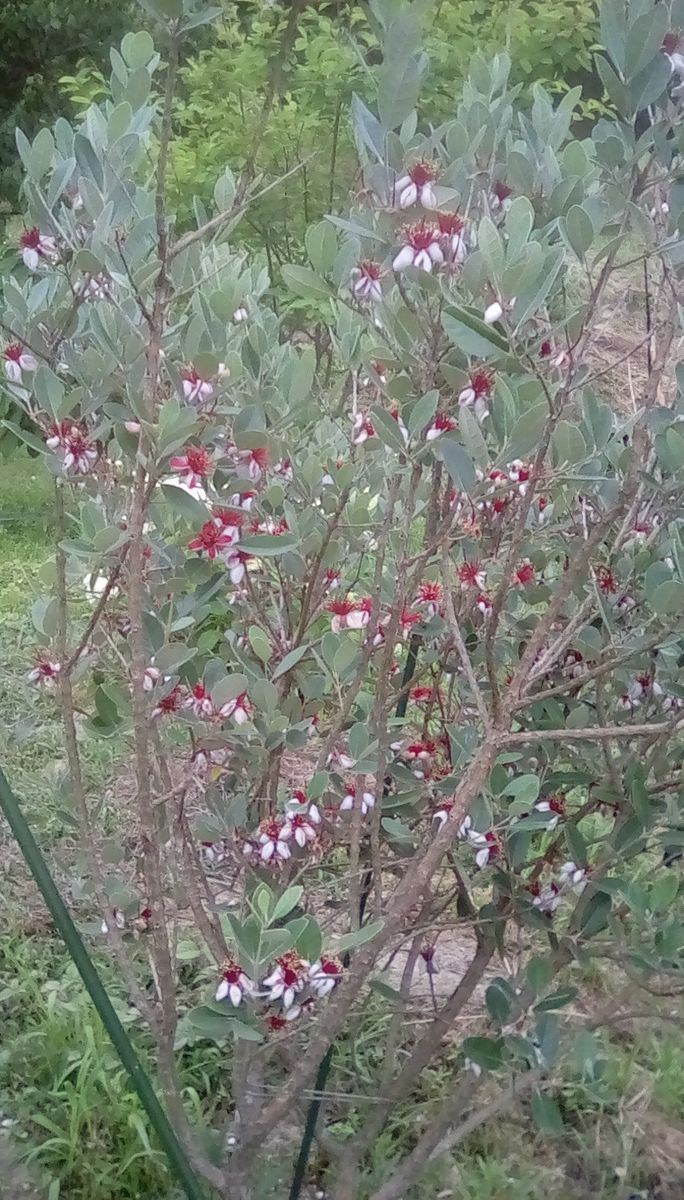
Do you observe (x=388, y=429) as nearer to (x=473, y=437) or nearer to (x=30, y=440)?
(x=473, y=437)

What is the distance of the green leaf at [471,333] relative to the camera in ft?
2.21

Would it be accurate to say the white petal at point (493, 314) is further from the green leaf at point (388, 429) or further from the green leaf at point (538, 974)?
the green leaf at point (538, 974)

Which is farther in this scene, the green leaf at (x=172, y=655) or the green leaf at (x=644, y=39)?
the green leaf at (x=172, y=655)

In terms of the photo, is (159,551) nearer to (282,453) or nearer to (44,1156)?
(282,453)

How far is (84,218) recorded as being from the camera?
2.78 ft

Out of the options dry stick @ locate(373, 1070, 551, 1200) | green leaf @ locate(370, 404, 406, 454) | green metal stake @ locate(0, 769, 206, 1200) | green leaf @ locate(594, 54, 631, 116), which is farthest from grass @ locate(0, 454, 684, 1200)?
green leaf @ locate(594, 54, 631, 116)

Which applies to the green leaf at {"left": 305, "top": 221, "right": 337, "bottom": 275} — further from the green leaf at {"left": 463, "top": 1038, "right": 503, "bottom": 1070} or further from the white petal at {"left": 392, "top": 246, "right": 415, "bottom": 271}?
the green leaf at {"left": 463, "top": 1038, "right": 503, "bottom": 1070}

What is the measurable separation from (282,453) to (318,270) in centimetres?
17

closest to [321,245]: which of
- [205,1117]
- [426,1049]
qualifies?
[426,1049]

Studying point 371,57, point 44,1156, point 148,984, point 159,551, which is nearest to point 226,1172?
point 44,1156

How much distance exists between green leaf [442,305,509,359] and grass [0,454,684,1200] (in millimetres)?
536

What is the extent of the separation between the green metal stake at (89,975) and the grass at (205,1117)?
203 mm

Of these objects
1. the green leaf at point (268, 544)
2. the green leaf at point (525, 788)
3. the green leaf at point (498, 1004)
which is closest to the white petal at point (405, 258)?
the green leaf at point (268, 544)

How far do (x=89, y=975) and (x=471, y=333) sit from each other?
2.15ft
